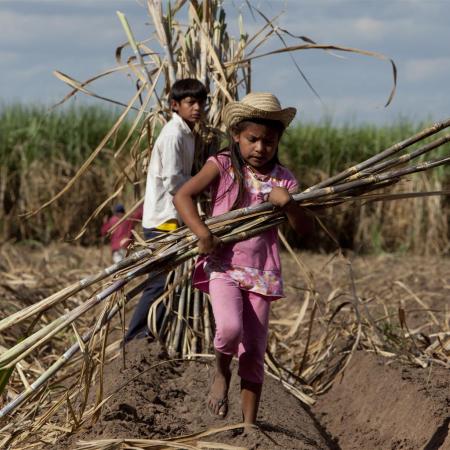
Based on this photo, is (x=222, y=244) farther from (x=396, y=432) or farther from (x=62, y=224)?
(x=62, y=224)

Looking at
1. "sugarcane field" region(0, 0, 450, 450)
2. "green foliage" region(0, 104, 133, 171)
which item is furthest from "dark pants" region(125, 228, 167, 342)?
"green foliage" region(0, 104, 133, 171)

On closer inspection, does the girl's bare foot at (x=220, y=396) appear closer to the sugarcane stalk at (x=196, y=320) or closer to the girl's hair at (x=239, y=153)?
the girl's hair at (x=239, y=153)

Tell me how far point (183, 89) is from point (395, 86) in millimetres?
1192

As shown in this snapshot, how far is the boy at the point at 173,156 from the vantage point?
194 inches

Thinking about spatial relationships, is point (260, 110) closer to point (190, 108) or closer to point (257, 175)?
point (257, 175)

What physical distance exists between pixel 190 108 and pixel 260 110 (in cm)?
121

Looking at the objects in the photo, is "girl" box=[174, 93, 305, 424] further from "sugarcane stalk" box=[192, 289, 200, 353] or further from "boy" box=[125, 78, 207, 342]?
"sugarcane stalk" box=[192, 289, 200, 353]

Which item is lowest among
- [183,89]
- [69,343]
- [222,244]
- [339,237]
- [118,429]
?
[339,237]

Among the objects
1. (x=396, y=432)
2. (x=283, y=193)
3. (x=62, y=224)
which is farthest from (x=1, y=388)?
(x=62, y=224)

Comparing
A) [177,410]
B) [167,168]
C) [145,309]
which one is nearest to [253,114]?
[167,168]

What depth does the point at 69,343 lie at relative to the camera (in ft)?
21.3

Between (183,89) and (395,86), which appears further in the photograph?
(183,89)

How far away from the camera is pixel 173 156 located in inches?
194

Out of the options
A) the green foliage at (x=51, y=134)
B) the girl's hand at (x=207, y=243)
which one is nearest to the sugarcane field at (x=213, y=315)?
the girl's hand at (x=207, y=243)
